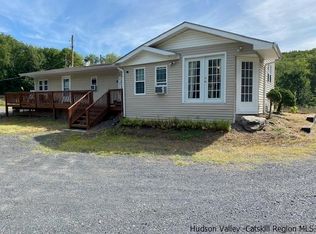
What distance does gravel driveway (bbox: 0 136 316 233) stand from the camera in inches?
150

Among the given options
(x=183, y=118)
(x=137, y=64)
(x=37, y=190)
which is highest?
(x=137, y=64)

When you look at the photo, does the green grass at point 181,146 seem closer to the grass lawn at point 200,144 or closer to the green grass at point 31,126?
the grass lawn at point 200,144

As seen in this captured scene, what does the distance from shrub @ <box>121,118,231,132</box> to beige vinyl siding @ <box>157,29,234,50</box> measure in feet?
10.2

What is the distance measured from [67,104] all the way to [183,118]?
8.41 meters

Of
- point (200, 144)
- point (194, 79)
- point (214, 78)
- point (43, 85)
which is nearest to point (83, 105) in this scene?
point (194, 79)

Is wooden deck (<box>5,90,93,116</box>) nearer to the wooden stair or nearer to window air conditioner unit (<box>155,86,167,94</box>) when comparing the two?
the wooden stair

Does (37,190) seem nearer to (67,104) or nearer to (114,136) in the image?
(114,136)

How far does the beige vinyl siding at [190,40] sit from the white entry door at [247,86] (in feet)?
3.97

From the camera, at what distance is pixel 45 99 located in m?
19.2

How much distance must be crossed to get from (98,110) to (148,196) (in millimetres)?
10782

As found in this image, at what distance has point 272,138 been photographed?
10.1m

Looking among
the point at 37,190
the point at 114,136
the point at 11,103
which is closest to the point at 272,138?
the point at 114,136

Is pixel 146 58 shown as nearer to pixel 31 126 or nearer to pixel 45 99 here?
pixel 31 126

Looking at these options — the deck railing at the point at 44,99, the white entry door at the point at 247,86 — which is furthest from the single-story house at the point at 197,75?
the deck railing at the point at 44,99
